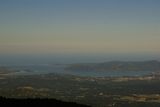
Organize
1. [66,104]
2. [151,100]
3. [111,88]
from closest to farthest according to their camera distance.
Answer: [66,104] → [151,100] → [111,88]

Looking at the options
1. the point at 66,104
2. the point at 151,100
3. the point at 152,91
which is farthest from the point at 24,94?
the point at 66,104

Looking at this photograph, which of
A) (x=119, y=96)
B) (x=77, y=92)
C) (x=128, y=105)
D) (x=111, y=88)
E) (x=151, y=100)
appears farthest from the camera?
(x=111, y=88)

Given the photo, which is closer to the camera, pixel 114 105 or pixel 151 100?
pixel 114 105

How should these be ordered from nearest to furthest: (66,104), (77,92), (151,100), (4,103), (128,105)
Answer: (4,103) < (66,104) < (128,105) < (151,100) < (77,92)

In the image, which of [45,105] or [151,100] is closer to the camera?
[45,105]

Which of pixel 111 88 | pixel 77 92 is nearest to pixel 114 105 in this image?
pixel 77 92

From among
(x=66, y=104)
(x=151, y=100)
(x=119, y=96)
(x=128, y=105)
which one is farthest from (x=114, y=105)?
(x=66, y=104)

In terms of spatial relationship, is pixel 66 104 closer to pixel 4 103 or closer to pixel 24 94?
pixel 4 103

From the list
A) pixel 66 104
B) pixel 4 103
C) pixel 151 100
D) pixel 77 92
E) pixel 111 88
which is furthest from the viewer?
pixel 111 88

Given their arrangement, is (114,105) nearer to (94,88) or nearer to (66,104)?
(94,88)

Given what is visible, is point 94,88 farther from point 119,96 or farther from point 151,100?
point 151,100
